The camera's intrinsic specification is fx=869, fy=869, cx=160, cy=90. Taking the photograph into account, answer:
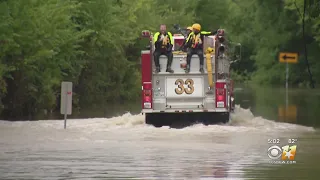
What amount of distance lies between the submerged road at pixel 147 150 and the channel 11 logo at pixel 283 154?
Answer: 0.56ft

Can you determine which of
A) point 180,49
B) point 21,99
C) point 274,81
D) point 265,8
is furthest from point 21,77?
point 274,81

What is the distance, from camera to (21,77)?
1334 inches

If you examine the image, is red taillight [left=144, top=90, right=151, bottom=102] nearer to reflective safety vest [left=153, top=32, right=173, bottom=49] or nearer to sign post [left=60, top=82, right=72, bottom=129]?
reflective safety vest [left=153, top=32, right=173, bottom=49]

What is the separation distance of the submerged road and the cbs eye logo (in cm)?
15

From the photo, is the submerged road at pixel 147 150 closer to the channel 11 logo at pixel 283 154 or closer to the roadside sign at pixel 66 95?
the channel 11 logo at pixel 283 154

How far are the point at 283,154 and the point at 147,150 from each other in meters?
3.09

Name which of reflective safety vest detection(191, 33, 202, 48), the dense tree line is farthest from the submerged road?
the dense tree line

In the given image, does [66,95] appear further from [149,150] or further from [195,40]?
[149,150]

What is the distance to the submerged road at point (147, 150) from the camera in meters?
15.2

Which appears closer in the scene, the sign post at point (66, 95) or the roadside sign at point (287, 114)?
the sign post at point (66, 95)

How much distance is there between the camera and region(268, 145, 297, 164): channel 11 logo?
56.3 feet

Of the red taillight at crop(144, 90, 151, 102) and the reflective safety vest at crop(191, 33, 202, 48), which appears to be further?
the reflective safety vest at crop(191, 33, 202, 48)

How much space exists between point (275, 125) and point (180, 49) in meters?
3.82

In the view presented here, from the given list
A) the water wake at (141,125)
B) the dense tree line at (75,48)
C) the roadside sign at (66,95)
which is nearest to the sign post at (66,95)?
the roadside sign at (66,95)
